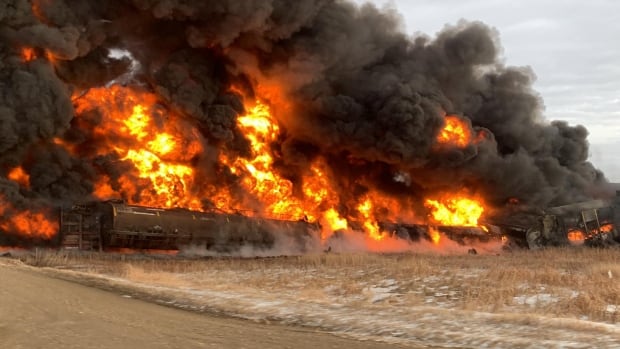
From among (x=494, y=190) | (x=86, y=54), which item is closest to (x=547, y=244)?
(x=494, y=190)

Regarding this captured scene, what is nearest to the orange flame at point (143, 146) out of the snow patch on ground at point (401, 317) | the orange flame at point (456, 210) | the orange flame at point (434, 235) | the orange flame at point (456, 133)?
the orange flame at point (434, 235)

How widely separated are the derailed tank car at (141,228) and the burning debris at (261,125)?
2111 mm

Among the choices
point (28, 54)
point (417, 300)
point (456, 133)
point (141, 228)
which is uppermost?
point (28, 54)

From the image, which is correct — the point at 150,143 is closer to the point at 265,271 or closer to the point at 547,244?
the point at 265,271

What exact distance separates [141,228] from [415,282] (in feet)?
72.7

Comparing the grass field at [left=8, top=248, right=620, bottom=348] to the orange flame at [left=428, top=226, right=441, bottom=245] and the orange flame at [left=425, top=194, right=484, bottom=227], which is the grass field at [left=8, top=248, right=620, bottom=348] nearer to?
the orange flame at [left=428, top=226, right=441, bottom=245]

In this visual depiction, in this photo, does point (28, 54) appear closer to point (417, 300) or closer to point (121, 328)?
point (121, 328)

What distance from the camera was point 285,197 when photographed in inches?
2089

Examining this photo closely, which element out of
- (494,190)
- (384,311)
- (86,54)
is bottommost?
(384,311)

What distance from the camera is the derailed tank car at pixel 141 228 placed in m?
35.5

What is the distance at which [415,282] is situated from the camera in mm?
18656

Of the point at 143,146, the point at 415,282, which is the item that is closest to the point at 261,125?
the point at 143,146

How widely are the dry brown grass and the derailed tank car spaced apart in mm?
5777

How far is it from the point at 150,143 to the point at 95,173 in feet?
17.2
